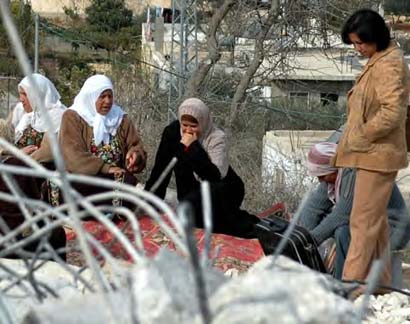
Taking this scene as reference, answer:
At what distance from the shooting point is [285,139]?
448 inches

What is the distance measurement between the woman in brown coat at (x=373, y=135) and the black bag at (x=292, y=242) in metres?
0.25

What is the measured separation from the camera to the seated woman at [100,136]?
5.38m

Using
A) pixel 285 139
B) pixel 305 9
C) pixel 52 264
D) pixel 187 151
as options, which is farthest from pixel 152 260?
pixel 305 9

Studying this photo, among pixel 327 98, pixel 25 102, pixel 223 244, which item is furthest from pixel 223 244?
pixel 327 98

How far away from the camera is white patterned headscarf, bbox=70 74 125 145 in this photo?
5449 millimetres

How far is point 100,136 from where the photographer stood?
5469 mm

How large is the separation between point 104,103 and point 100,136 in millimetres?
187

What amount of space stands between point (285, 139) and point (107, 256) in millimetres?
10297

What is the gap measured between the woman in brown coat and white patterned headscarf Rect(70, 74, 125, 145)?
1322 mm

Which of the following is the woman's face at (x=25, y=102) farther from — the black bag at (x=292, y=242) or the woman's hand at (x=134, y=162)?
the black bag at (x=292, y=242)

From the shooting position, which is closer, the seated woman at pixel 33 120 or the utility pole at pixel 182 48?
the seated woman at pixel 33 120

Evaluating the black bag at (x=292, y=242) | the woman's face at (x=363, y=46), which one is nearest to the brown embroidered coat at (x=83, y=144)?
the black bag at (x=292, y=242)

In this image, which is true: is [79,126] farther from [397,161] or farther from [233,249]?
[397,161]

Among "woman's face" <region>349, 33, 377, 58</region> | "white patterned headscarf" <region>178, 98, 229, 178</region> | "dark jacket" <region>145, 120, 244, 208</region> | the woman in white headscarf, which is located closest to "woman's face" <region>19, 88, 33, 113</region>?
the woman in white headscarf
